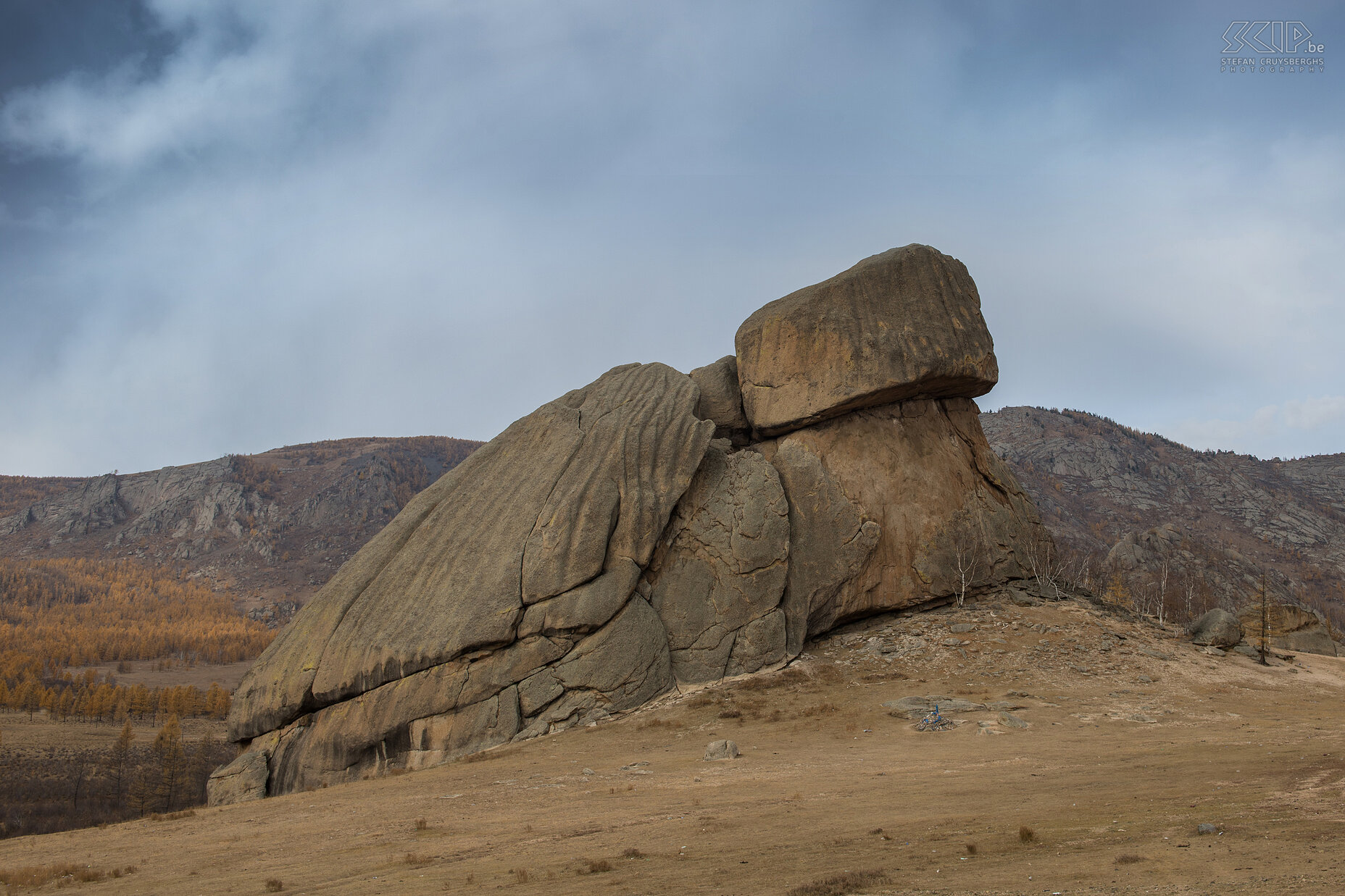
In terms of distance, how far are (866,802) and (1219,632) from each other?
847 inches

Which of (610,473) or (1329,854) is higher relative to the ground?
(610,473)

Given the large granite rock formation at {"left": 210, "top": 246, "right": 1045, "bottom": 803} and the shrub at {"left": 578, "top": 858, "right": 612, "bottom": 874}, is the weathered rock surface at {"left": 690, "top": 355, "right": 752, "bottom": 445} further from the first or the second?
the shrub at {"left": 578, "top": 858, "right": 612, "bottom": 874}

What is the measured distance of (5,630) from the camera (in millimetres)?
114062

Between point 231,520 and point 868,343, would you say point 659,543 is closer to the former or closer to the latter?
point 868,343

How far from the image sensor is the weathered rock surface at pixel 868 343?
29.9 meters

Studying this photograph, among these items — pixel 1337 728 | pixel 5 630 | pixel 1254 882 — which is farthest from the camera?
pixel 5 630

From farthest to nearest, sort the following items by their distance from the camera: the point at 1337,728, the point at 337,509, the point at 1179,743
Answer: the point at 337,509 < the point at 1337,728 < the point at 1179,743

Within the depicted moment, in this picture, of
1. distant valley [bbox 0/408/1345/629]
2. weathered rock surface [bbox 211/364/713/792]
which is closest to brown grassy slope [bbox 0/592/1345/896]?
weathered rock surface [bbox 211/364/713/792]

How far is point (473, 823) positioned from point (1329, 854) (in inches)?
470

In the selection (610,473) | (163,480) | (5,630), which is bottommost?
(5,630)

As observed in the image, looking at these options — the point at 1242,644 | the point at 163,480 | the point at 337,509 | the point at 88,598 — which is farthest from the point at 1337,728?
the point at 163,480

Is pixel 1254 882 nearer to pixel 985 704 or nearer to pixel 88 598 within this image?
pixel 985 704

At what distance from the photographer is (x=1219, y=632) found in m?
27.0

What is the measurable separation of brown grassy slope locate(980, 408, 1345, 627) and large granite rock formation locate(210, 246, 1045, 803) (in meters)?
67.8
